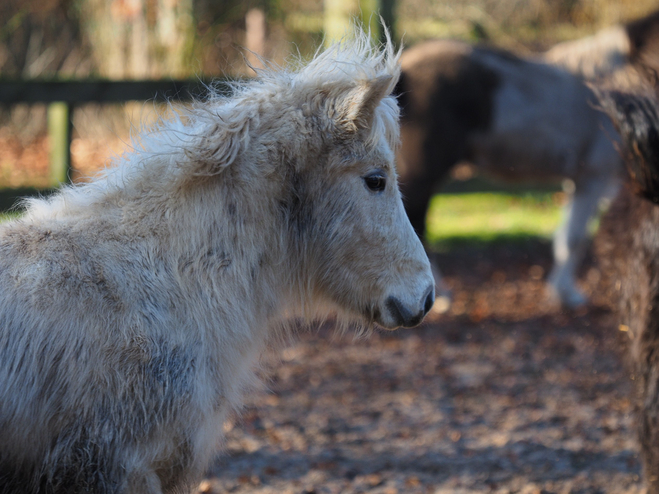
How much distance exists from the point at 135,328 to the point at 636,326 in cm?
250

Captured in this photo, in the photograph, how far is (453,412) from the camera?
16.4 ft

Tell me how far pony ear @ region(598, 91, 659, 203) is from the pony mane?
114 cm

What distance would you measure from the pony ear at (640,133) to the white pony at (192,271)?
1127 millimetres

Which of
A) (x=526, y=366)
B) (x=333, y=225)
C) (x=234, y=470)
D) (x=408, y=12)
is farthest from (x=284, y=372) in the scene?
(x=408, y=12)

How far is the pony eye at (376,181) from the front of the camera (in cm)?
254

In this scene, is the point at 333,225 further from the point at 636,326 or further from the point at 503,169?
the point at 503,169

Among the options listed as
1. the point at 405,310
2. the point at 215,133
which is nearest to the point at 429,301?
the point at 405,310

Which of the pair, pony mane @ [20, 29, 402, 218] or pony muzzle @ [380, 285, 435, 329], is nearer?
pony mane @ [20, 29, 402, 218]

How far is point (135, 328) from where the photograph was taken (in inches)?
86.0

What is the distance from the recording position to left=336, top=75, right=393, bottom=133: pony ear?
245 cm

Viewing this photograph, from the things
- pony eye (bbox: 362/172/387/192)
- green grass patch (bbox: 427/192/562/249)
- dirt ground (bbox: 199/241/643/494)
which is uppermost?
pony eye (bbox: 362/172/387/192)

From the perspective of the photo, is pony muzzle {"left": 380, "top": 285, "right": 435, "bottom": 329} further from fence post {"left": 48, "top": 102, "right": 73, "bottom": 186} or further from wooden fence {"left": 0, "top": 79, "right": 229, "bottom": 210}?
fence post {"left": 48, "top": 102, "right": 73, "bottom": 186}

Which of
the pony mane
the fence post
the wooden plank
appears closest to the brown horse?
the wooden plank

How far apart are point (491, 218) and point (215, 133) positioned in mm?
8442
